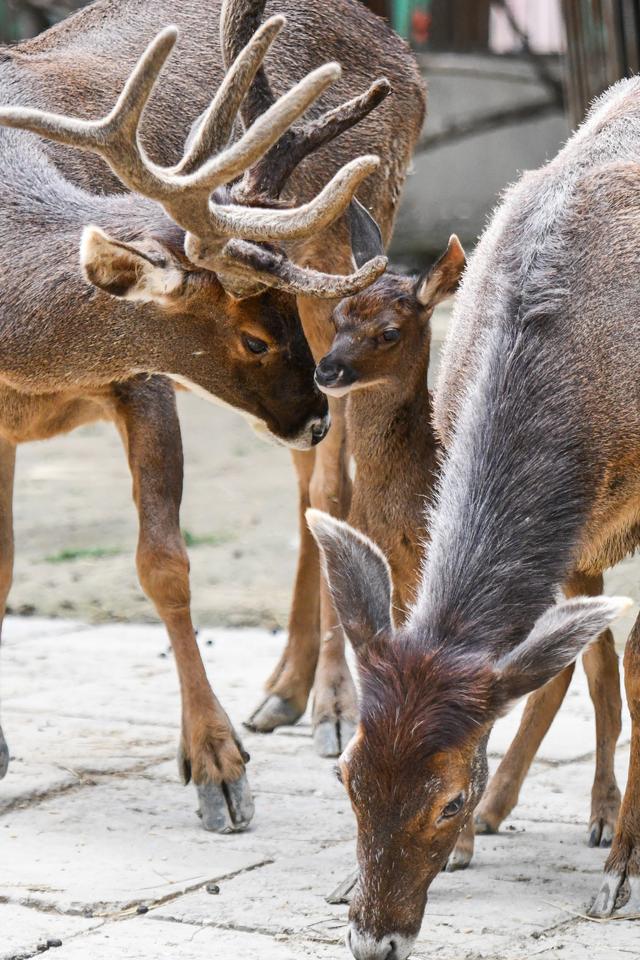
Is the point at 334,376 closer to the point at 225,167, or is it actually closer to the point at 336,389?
the point at 336,389

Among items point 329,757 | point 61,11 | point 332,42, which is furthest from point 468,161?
point 329,757

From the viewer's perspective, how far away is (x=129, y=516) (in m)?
11.3

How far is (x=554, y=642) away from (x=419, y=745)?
0.42 meters

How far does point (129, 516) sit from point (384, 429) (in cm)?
574

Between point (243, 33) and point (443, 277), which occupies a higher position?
point (243, 33)

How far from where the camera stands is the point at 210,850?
5.43 meters

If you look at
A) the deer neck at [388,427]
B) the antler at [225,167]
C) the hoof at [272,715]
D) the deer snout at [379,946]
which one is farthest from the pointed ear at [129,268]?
the deer snout at [379,946]

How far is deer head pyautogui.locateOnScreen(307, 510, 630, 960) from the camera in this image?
392 cm

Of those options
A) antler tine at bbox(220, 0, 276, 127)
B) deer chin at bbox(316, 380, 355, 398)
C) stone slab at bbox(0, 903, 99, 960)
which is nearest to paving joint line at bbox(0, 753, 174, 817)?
stone slab at bbox(0, 903, 99, 960)

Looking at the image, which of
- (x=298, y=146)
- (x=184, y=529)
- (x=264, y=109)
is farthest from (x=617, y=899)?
(x=184, y=529)

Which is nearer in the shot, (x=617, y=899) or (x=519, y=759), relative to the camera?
(x=617, y=899)

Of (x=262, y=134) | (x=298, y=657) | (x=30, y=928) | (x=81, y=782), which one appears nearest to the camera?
(x=30, y=928)

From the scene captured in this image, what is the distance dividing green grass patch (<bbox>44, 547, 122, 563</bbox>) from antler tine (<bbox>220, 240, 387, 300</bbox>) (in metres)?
5.15

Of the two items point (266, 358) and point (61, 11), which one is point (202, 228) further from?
point (61, 11)
